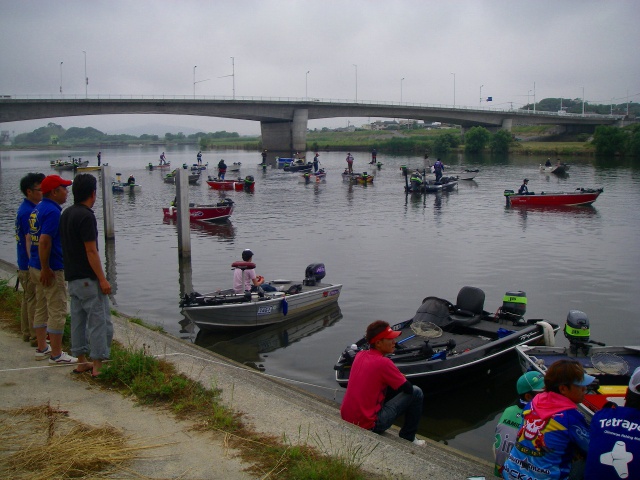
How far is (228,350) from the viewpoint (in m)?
12.8

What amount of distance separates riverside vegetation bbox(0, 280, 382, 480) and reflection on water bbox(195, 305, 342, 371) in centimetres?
414

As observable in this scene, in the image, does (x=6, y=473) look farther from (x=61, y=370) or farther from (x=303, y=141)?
(x=303, y=141)

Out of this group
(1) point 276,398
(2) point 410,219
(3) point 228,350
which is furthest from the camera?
(2) point 410,219

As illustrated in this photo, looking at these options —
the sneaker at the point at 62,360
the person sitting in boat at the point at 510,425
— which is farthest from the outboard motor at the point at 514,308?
the sneaker at the point at 62,360

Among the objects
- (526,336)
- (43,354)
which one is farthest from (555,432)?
(526,336)

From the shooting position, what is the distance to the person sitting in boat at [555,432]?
4.76 m

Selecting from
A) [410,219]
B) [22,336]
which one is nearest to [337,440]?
[22,336]

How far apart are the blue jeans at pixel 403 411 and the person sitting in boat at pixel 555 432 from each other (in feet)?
5.26

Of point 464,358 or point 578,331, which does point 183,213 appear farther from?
point 578,331

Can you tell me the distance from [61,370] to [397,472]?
15.2ft

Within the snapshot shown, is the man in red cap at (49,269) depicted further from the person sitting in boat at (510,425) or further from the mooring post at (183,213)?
the mooring post at (183,213)

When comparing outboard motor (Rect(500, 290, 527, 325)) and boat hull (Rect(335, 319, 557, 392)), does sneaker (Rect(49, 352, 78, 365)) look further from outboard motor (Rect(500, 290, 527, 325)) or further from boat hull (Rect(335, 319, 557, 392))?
outboard motor (Rect(500, 290, 527, 325))

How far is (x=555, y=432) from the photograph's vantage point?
479 centimetres

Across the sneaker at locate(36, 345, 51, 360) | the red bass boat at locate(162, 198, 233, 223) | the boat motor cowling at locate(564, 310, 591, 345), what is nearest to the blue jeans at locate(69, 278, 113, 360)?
the sneaker at locate(36, 345, 51, 360)
